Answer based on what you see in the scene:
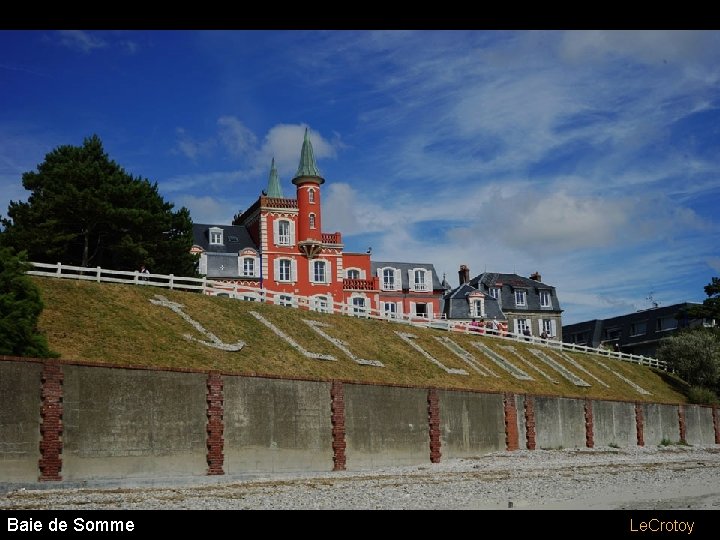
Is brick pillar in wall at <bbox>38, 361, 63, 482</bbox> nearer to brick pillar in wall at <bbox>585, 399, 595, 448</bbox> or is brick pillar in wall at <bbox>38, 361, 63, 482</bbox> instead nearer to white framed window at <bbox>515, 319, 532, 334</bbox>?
brick pillar in wall at <bbox>585, 399, 595, 448</bbox>

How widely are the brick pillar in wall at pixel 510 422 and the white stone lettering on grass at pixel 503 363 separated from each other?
1266cm

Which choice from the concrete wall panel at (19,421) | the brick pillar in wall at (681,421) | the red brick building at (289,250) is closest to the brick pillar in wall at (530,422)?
the brick pillar in wall at (681,421)

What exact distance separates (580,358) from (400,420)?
124 feet

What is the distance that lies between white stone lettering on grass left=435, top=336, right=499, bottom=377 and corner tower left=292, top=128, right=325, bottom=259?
72.7 ft

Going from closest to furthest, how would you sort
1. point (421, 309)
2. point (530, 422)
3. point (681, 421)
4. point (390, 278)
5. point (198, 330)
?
point (198, 330) < point (530, 422) < point (681, 421) < point (421, 309) < point (390, 278)

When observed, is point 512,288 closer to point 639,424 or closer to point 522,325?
point 522,325

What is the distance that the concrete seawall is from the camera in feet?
80.3

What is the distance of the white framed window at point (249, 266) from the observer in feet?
255

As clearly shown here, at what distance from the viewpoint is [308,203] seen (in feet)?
262

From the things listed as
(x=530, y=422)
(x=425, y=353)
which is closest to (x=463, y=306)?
(x=425, y=353)

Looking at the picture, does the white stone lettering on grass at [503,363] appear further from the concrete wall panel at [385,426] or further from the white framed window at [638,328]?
the white framed window at [638,328]

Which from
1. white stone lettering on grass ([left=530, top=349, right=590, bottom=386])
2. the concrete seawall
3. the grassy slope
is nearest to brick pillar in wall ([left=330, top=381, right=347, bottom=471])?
the concrete seawall

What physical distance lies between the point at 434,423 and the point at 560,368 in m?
28.5

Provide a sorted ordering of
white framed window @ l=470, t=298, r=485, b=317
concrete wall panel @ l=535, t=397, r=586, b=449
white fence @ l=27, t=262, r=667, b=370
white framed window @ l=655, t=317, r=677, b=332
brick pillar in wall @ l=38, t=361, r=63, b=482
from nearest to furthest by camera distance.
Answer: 1. brick pillar in wall @ l=38, t=361, r=63, b=482
2. concrete wall panel @ l=535, t=397, r=586, b=449
3. white fence @ l=27, t=262, r=667, b=370
4. white framed window @ l=470, t=298, r=485, b=317
5. white framed window @ l=655, t=317, r=677, b=332
